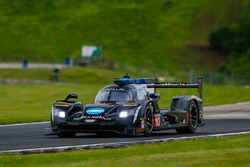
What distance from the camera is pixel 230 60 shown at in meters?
105

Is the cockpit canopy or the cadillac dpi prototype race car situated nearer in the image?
the cadillac dpi prototype race car

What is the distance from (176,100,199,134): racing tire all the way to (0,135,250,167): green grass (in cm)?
574

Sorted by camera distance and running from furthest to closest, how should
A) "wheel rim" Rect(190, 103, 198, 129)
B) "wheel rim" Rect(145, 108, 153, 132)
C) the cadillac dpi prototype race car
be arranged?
"wheel rim" Rect(190, 103, 198, 129)
"wheel rim" Rect(145, 108, 153, 132)
the cadillac dpi prototype race car

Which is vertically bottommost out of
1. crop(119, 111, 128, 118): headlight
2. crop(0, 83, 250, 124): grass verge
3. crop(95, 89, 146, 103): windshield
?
crop(119, 111, 128, 118): headlight

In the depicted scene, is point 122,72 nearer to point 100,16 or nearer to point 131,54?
point 131,54

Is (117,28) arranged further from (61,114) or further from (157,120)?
(61,114)

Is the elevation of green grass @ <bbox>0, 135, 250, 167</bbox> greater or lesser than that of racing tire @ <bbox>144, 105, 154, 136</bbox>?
lesser

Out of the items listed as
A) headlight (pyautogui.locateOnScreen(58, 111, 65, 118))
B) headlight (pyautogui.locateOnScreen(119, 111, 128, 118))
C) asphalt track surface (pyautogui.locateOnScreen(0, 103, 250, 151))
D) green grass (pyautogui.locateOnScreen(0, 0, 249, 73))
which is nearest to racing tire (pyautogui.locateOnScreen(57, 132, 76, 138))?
asphalt track surface (pyautogui.locateOnScreen(0, 103, 250, 151))

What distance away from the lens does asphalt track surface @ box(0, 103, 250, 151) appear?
856 inches

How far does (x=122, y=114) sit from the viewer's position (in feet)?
78.8

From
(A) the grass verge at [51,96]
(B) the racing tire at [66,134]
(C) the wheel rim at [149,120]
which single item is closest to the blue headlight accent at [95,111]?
(B) the racing tire at [66,134]

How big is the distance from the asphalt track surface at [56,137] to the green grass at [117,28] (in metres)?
73.2

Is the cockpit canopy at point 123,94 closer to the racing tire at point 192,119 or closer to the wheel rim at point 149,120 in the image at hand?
the wheel rim at point 149,120

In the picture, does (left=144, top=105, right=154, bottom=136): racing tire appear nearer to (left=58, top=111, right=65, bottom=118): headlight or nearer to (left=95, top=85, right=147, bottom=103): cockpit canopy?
(left=95, top=85, right=147, bottom=103): cockpit canopy
